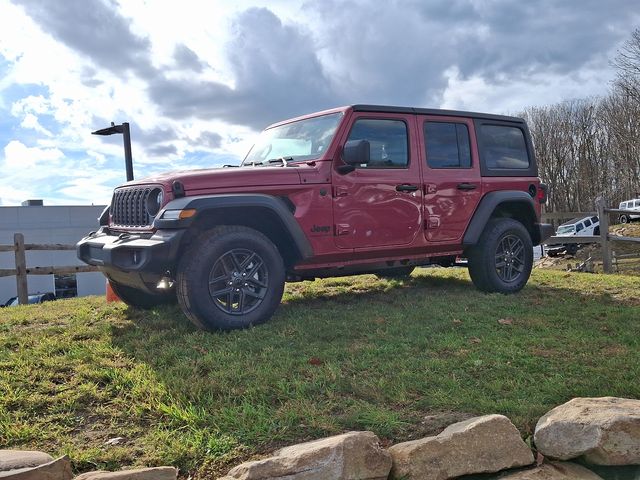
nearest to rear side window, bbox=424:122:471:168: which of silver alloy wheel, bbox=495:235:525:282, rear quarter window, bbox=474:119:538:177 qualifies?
rear quarter window, bbox=474:119:538:177

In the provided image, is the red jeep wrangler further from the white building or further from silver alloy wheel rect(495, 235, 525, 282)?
the white building

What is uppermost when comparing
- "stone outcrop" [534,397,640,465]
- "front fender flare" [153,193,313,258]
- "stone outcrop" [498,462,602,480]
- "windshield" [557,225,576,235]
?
"front fender flare" [153,193,313,258]

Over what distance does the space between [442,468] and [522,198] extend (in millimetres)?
4467

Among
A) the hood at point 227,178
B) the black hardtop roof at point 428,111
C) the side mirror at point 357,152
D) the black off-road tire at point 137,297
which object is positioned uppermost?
the black hardtop roof at point 428,111

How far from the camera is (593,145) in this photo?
136 ft

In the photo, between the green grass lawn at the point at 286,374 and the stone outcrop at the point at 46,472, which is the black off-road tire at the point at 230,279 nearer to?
the green grass lawn at the point at 286,374

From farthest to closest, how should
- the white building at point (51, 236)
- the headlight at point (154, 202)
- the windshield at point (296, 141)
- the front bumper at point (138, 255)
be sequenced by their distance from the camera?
the white building at point (51, 236)
the windshield at point (296, 141)
the headlight at point (154, 202)
the front bumper at point (138, 255)

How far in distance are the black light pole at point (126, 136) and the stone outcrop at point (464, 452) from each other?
9.27 metres

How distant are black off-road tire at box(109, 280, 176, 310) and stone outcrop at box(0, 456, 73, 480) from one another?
3151 mm

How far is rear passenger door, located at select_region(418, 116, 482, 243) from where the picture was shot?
5820mm

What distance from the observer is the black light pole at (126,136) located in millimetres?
10727

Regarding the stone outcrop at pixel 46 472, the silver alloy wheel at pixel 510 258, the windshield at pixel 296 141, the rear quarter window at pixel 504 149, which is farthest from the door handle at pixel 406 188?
the stone outcrop at pixel 46 472

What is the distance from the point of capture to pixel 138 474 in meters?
2.42

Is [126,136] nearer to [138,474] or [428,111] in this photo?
[428,111]
